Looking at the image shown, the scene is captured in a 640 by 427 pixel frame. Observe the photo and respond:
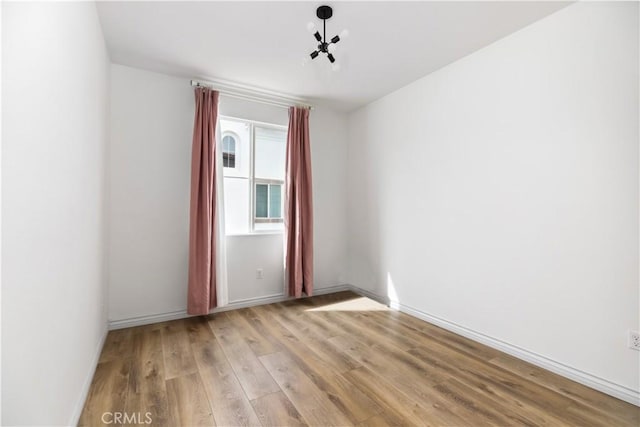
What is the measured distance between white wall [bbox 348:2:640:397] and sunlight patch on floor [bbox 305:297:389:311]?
35cm

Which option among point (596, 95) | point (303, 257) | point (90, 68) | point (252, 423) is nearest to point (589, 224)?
point (596, 95)

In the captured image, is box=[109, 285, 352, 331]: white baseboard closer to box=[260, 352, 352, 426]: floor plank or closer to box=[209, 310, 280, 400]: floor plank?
box=[209, 310, 280, 400]: floor plank

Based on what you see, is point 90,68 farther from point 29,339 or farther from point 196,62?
point 29,339

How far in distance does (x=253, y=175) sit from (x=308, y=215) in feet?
2.83

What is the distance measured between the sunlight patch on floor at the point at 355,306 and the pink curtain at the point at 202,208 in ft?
4.17

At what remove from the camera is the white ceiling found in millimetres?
2137

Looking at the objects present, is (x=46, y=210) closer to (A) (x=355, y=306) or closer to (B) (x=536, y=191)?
(B) (x=536, y=191)

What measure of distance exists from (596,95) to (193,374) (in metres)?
3.35

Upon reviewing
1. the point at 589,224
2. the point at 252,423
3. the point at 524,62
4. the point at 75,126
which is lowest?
the point at 252,423

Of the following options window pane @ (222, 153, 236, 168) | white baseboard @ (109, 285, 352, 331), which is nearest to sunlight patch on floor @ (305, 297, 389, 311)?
white baseboard @ (109, 285, 352, 331)

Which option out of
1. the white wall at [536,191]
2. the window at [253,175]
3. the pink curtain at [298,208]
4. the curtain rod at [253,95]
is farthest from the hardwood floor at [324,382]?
the curtain rod at [253,95]

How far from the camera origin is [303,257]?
388cm

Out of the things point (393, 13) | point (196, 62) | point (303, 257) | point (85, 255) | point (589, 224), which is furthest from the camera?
point (303, 257)

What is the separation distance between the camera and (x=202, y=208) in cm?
319
